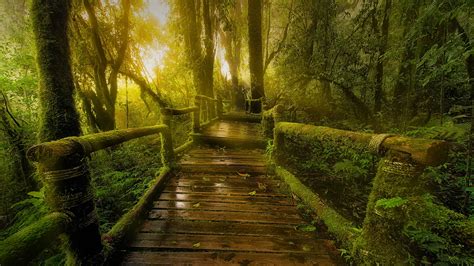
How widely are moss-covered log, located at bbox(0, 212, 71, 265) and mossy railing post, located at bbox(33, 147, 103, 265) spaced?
0.75 ft

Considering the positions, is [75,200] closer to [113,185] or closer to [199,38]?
[113,185]

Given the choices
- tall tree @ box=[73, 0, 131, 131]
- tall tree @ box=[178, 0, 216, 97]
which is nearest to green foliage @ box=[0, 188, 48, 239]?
tall tree @ box=[73, 0, 131, 131]

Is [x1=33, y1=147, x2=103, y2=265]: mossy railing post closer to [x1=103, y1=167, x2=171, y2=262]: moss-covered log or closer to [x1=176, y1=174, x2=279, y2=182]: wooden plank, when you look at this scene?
[x1=103, y1=167, x2=171, y2=262]: moss-covered log

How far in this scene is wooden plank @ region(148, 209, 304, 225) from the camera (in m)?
3.01

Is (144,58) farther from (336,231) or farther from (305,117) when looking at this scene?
(336,231)

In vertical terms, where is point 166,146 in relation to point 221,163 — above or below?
above

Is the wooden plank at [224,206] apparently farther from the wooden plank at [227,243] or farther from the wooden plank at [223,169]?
the wooden plank at [223,169]

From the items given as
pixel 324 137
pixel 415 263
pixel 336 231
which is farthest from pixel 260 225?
pixel 415 263

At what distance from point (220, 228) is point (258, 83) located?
10.8m

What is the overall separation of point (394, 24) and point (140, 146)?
39.3 ft

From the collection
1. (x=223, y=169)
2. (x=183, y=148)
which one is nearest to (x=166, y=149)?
(x=223, y=169)

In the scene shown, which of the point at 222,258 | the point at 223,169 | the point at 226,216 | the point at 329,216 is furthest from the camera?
the point at 223,169

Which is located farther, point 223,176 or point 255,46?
point 255,46

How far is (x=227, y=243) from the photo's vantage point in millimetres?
2496
